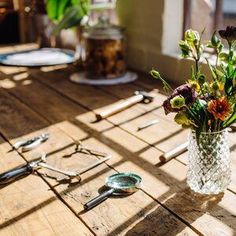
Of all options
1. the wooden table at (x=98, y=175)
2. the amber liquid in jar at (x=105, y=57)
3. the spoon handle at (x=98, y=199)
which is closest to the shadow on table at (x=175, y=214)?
the wooden table at (x=98, y=175)

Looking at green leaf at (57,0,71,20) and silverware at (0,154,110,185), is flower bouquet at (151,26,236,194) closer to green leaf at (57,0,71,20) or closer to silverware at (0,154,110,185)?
silverware at (0,154,110,185)

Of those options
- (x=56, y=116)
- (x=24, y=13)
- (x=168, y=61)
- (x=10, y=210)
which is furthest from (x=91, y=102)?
(x=24, y=13)

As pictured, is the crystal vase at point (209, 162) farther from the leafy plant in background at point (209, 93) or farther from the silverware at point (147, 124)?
the silverware at point (147, 124)

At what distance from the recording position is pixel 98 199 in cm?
115

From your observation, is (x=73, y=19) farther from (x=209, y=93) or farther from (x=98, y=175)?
(x=209, y=93)

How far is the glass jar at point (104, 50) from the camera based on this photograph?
7.39ft

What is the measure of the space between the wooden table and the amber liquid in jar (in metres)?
0.19

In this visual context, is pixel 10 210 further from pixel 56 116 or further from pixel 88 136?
pixel 56 116

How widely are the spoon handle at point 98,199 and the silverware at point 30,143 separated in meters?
0.42

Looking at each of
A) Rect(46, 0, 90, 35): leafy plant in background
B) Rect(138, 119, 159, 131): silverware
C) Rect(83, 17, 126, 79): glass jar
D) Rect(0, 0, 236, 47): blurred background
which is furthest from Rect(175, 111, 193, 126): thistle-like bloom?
Rect(0, 0, 236, 47): blurred background

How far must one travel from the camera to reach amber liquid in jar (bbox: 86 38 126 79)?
2.26 m

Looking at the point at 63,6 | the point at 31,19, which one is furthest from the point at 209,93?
the point at 31,19

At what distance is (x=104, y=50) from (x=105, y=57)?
38 millimetres

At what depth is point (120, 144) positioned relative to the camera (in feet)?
4.99
